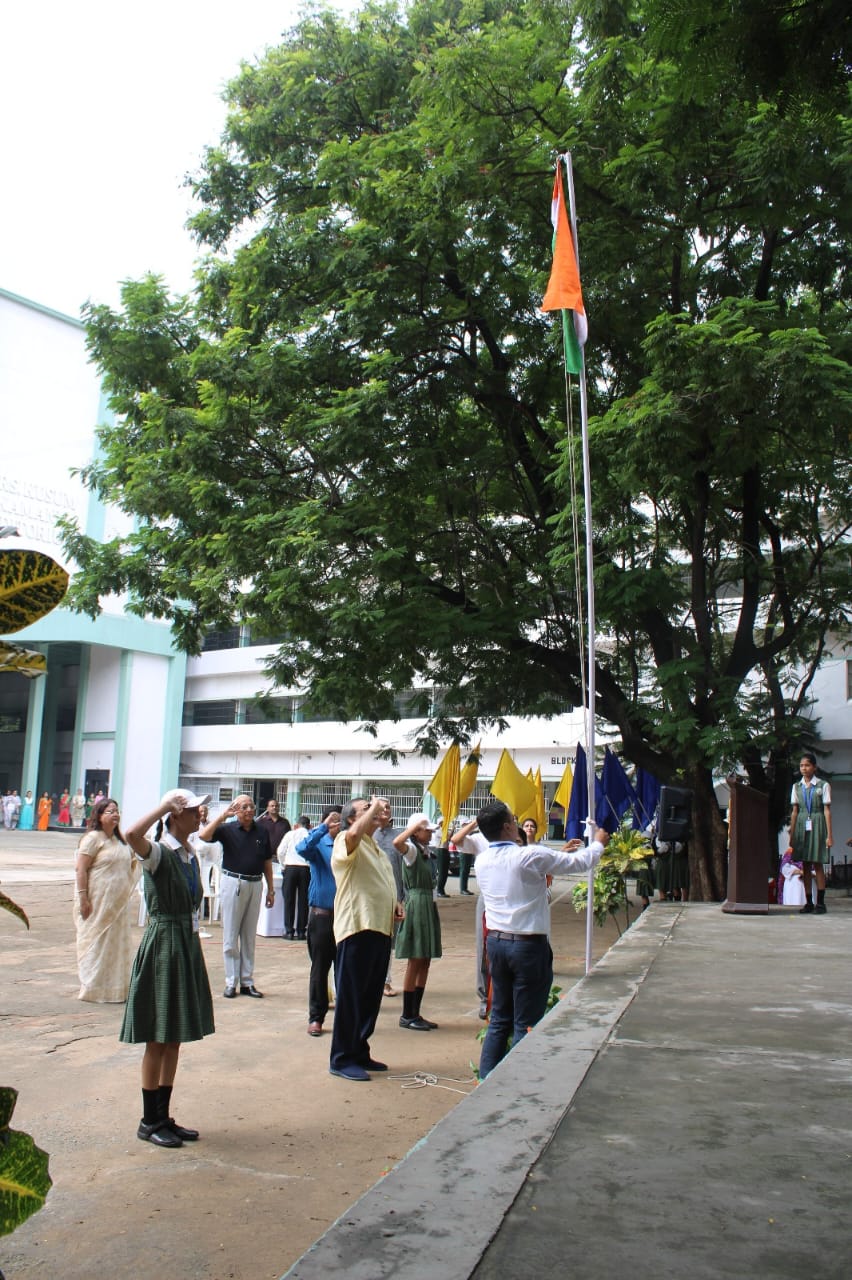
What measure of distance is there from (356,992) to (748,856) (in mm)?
6307

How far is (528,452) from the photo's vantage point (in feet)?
49.7

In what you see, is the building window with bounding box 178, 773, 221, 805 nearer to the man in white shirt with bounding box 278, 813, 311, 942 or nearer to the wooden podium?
the man in white shirt with bounding box 278, 813, 311, 942

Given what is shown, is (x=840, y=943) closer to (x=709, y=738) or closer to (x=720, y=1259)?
(x=709, y=738)

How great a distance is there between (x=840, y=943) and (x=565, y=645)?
8.27 m

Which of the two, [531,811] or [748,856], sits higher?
[531,811]

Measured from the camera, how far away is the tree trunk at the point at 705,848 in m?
14.4

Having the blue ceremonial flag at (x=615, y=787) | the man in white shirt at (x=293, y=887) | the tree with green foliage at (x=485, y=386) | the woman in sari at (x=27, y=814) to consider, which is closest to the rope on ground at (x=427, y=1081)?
the man in white shirt at (x=293, y=887)

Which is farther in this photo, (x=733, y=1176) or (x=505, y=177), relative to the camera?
(x=505, y=177)

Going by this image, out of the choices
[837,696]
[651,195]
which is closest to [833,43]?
[651,195]

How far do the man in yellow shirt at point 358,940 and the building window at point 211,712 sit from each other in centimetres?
4162

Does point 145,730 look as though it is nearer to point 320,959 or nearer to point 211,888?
point 211,888

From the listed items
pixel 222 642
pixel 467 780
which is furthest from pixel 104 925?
pixel 222 642

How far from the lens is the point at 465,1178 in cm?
304

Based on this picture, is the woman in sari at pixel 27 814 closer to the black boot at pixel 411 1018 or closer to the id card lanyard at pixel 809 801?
the id card lanyard at pixel 809 801
